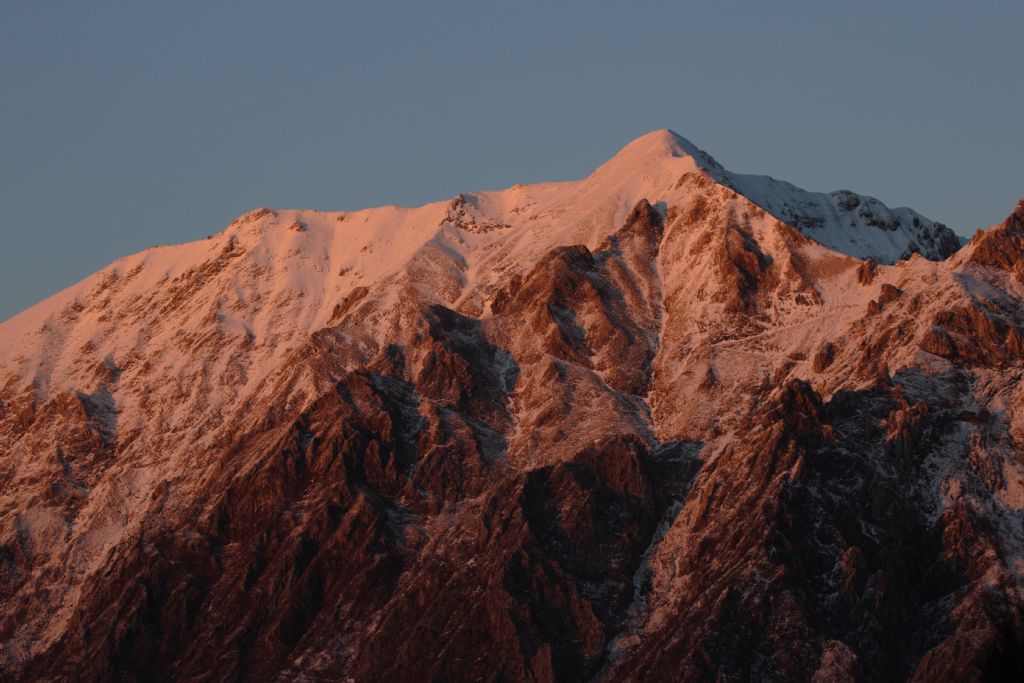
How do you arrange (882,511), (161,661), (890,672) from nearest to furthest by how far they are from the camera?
(890,672) < (882,511) < (161,661)

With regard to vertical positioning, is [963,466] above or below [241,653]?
above

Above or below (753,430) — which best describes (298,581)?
below

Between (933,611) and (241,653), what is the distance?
66586 mm

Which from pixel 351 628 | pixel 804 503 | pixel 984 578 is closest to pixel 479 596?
pixel 351 628

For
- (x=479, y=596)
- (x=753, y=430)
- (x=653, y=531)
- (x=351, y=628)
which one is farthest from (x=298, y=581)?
(x=753, y=430)

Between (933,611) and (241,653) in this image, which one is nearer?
(933,611)

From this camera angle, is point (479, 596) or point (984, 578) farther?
point (479, 596)

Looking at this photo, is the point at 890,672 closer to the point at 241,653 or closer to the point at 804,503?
the point at 804,503

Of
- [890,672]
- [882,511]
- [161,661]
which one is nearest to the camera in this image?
[890,672]

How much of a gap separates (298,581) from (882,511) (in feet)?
192

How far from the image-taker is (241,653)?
191500 mm

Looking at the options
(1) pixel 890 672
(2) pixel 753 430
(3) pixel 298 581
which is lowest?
(1) pixel 890 672

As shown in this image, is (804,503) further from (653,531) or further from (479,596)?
(479,596)

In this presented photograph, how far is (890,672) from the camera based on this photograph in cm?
16588
